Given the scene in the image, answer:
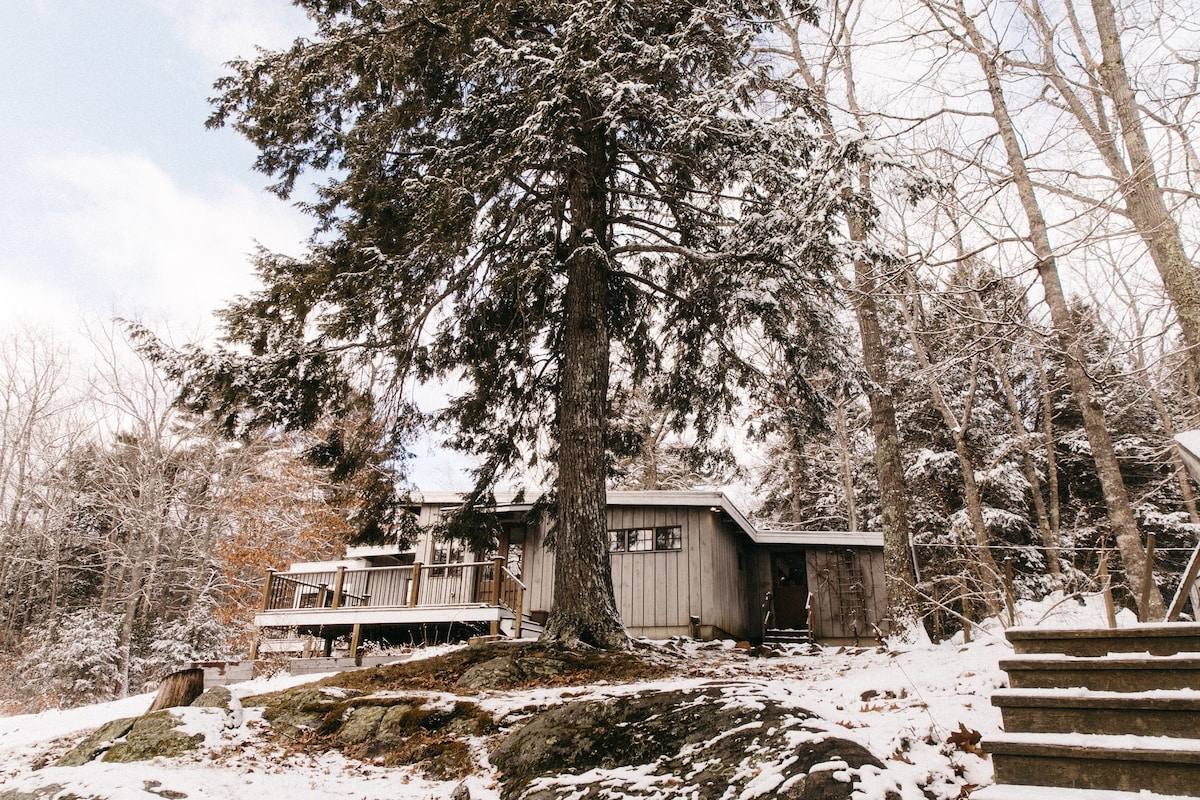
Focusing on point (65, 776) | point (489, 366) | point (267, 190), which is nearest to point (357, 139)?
point (267, 190)

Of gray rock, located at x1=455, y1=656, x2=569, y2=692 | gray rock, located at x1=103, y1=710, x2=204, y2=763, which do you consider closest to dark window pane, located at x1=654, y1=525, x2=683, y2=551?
gray rock, located at x1=455, y1=656, x2=569, y2=692

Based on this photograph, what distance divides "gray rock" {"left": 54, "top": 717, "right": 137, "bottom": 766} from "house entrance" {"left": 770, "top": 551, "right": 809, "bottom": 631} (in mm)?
14834

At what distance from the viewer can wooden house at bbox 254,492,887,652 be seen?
42.1 feet

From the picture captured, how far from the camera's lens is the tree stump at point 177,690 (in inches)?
271

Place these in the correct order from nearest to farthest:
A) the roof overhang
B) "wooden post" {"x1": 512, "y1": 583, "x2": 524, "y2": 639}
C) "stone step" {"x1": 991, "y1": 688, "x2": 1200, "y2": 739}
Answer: "stone step" {"x1": 991, "y1": 688, "x2": 1200, "y2": 739}, "wooden post" {"x1": 512, "y1": 583, "x2": 524, "y2": 639}, the roof overhang

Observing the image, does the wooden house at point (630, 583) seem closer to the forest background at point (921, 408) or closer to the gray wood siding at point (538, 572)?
the gray wood siding at point (538, 572)

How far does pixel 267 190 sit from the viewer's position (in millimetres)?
9977

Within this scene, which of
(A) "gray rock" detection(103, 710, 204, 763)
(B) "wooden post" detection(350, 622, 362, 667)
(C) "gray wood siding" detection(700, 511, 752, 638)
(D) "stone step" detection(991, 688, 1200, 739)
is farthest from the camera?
(C) "gray wood siding" detection(700, 511, 752, 638)

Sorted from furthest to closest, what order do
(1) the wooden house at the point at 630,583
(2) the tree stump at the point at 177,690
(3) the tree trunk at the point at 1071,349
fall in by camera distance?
(1) the wooden house at the point at 630,583 < (3) the tree trunk at the point at 1071,349 < (2) the tree stump at the point at 177,690

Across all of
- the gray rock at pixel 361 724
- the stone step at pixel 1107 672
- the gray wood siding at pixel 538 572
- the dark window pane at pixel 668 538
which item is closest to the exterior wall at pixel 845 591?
the dark window pane at pixel 668 538

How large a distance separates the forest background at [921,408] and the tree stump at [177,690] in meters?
3.11

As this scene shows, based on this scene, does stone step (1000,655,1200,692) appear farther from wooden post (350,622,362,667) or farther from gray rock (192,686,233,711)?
wooden post (350,622,362,667)

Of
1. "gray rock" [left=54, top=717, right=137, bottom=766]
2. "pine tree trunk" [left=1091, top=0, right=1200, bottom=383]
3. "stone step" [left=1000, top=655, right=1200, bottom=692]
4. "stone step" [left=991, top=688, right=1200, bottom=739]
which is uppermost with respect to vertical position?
"pine tree trunk" [left=1091, top=0, right=1200, bottom=383]

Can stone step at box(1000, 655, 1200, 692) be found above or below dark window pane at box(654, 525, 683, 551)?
below
